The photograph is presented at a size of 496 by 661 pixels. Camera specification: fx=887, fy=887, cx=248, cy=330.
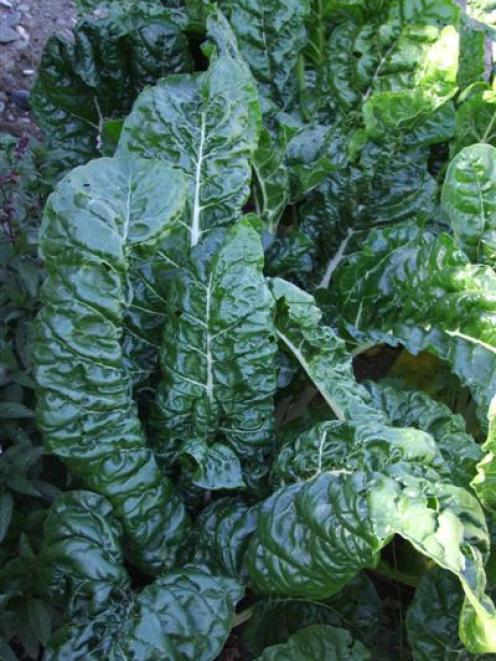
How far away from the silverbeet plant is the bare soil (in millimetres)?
772

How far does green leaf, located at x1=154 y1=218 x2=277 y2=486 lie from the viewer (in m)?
2.07

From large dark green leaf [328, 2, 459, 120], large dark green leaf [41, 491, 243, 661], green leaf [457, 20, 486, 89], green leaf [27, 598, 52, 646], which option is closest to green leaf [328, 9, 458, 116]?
large dark green leaf [328, 2, 459, 120]

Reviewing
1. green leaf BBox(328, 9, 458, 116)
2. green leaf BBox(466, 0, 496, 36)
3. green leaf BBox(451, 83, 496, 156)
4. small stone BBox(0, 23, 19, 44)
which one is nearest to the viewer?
green leaf BBox(328, 9, 458, 116)

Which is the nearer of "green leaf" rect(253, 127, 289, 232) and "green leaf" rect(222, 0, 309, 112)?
"green leaf" rect(253, 127, 289, 232)

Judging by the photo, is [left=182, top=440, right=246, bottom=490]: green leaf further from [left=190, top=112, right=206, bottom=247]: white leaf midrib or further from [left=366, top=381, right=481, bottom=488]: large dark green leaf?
[left=190, top=112, right=206, bottom=247]: white leaf midrib

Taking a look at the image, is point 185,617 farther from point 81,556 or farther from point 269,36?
point 269,36

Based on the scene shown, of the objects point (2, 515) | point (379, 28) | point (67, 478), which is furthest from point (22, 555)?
point (379, 28)

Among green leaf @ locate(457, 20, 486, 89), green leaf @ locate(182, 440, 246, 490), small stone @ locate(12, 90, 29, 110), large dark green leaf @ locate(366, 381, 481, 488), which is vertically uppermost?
green leaf @ locate(457, 20, 486, 89)

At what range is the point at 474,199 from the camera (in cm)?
234

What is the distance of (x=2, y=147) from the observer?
2.81 m

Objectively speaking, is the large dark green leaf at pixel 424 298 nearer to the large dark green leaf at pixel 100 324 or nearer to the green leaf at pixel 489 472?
the green leaf at pixel 489 472

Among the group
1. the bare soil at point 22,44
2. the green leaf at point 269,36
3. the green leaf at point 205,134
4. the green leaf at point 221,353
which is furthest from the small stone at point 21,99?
the green leaf at point 221,353

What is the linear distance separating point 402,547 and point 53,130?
1.71 metres

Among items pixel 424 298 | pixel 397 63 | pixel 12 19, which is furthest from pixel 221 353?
pixel 12 19
